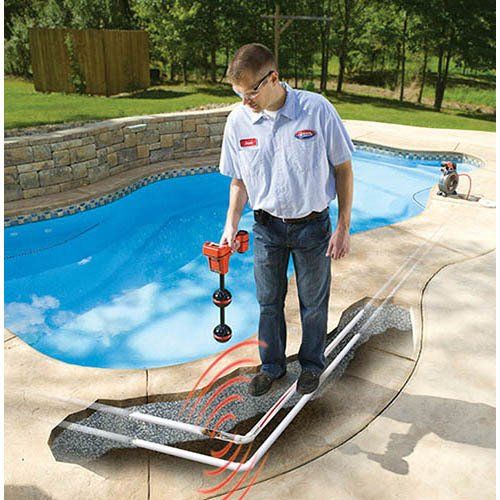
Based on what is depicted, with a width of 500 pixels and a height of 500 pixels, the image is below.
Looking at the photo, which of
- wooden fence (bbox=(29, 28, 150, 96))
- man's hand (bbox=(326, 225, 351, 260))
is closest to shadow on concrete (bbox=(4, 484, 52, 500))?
man's hand (bbox=(326, 225, 351, 260))

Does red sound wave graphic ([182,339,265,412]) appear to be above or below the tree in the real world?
below

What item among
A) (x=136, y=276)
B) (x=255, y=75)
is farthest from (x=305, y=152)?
(x=136, y=276)

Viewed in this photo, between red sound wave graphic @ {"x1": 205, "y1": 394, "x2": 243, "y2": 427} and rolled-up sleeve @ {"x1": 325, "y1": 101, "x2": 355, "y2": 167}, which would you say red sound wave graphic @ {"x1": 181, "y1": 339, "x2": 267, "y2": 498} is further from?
rolled-up sleeve @ {"x1": 325, "y1": 101, "x2": 355, "y2": 167}

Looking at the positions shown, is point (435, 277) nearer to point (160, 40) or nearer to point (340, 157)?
point (340, 157)

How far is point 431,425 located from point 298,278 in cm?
111

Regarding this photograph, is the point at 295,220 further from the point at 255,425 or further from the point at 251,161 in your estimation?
the point at 255,425

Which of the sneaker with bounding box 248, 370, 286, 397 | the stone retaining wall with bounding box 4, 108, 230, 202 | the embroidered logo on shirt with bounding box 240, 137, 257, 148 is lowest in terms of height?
the sneaker with bounding box 248, 370, 286, 397

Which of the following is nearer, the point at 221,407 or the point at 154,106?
the point at 221,407

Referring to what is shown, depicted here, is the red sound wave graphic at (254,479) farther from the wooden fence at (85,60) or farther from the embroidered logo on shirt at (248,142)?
the wooden fence at (85,60)

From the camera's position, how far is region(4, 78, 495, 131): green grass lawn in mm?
9836

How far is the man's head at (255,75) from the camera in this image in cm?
237

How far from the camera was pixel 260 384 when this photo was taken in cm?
312

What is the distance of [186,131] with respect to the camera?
9.35 m

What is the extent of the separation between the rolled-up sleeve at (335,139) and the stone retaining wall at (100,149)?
5.43 metres
